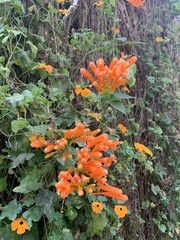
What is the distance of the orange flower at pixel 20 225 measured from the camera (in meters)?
0.88

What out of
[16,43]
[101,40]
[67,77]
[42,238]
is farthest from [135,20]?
[42,238]

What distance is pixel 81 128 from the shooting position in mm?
857

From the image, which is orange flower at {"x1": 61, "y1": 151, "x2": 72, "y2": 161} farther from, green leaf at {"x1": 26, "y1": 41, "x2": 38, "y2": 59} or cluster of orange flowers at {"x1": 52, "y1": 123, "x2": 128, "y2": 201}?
green leaf at {"x1": 26, "y1": 41, "x2": 38, "y2": 59}

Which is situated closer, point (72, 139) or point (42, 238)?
point (72, 139)

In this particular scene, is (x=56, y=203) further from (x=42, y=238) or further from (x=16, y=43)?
(x=16, y=43)

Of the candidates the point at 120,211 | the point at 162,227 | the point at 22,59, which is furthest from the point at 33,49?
the point at 162,227

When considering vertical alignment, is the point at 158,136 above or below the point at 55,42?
below

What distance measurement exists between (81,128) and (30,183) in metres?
0.26

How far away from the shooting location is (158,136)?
1658 millimetres

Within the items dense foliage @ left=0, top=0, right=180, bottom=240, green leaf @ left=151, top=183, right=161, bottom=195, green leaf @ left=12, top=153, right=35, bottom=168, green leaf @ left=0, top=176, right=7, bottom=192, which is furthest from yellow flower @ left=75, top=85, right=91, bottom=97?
A: green leaf @ left=151, top=183, right=161, bottom=195

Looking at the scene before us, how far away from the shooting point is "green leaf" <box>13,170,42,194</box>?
910mm

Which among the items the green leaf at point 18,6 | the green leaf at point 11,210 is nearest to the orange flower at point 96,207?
the green leaf at point 11,210

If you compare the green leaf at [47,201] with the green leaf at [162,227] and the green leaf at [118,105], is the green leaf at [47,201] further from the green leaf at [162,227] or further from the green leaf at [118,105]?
the green leaf at [162,227]

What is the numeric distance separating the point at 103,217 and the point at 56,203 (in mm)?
192
